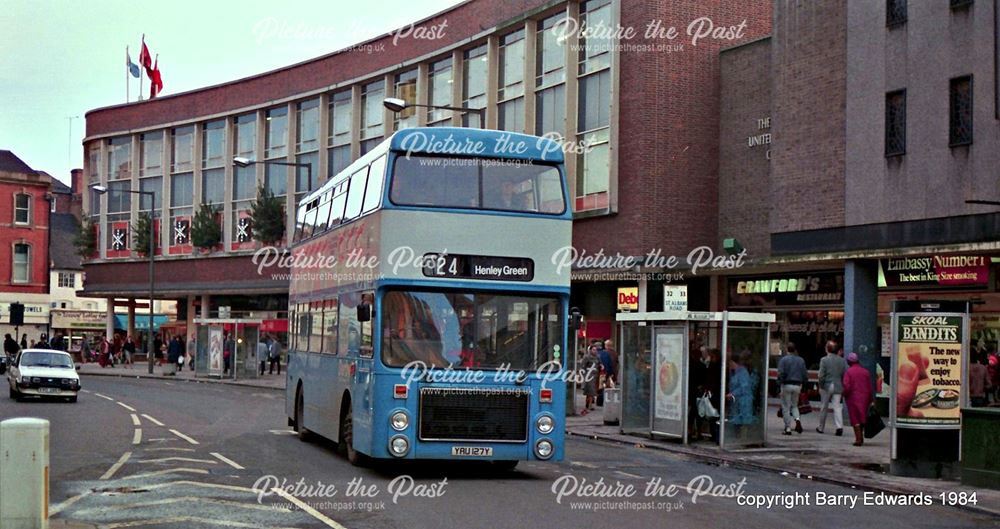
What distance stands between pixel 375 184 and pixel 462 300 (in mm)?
2117

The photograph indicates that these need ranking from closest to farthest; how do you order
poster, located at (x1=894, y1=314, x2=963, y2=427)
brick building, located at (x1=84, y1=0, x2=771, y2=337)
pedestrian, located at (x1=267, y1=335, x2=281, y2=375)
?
poster, located at (x1=894, y1=314, x2=963, y2=427), brick building, located at (x1=84, y1=0, x2=771, y2=337), pedestrian, located at (x1=267, y1=335, x2=281, y2=375)

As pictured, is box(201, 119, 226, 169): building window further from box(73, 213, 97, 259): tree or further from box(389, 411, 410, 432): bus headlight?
box(389, 411, 410, 432): bus headlight

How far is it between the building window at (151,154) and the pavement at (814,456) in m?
47.6

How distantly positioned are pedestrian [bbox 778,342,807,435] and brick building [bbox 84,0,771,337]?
39.8 feet

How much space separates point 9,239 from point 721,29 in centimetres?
6164

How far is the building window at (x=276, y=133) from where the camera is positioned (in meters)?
62.6

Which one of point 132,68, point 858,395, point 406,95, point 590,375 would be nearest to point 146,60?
point 132,68

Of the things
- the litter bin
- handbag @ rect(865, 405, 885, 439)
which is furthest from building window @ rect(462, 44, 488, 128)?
handbag @ rect(865, 405, 885, 439)

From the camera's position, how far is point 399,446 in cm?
1541

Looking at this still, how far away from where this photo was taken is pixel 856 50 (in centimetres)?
2927

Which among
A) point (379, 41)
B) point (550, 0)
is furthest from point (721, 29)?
point (379, 41)

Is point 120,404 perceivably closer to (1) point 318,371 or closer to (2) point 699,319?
(1) point 318,371

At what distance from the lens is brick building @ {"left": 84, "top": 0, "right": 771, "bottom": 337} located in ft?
122

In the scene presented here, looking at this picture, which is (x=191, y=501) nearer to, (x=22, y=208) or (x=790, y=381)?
(x=790, y=381)
